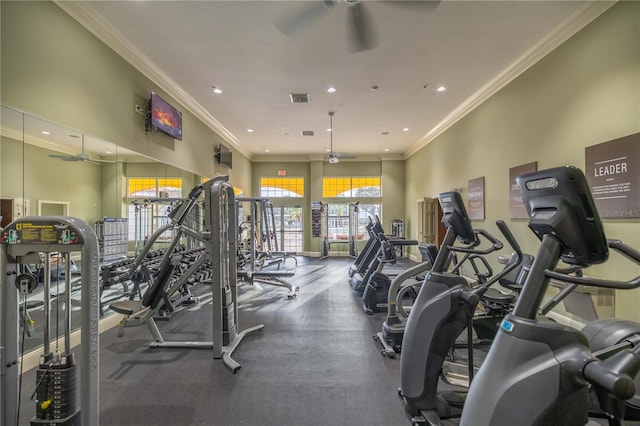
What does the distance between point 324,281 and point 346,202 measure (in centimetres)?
487

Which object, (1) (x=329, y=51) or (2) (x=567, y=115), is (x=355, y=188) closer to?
(1) (x=329, y=51)

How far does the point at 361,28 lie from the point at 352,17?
0.24 m

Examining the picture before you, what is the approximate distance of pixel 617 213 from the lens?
2836mm

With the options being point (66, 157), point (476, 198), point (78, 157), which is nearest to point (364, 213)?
point (476, 198)

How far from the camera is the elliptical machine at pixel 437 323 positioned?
1.81 metres

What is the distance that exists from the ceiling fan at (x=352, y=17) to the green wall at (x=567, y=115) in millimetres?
1978

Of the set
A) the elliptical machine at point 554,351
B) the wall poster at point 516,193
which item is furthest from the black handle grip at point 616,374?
the wall poster at point 516,193

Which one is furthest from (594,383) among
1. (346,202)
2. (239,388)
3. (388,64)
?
(346,202)

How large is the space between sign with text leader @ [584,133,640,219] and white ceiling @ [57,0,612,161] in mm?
1493

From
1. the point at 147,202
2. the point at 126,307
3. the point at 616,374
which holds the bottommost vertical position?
the point at 126,307

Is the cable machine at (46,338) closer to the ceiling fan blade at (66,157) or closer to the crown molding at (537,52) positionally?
the ceiling fan blade at (66,157)

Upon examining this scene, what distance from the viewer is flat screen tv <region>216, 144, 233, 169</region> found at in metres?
7.24

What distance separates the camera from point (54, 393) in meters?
1.47

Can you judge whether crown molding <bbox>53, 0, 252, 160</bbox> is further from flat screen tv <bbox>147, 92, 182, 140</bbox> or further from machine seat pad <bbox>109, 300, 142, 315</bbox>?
machine seat pad <bbox>109, 300, 142, 315</bbox>
